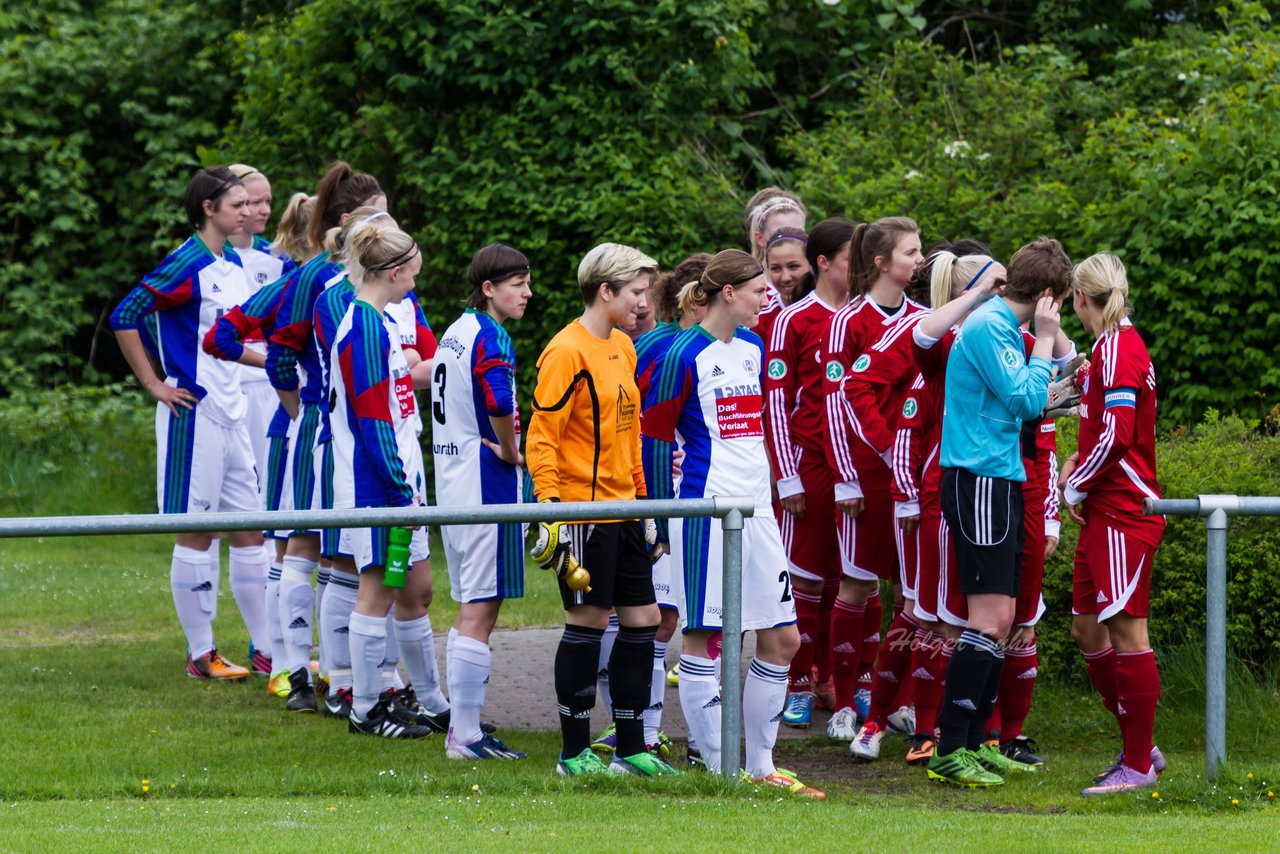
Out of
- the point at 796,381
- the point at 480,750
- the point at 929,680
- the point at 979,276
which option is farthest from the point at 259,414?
the point at 979,276

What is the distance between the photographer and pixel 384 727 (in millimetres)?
7445

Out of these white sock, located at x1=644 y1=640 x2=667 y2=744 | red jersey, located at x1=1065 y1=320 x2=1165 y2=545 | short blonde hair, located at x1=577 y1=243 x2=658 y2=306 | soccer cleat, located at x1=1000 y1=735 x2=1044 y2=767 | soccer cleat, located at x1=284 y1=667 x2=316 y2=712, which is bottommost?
soccer cleat, located at x1=1000 y1=735 x2=1044 y2=767

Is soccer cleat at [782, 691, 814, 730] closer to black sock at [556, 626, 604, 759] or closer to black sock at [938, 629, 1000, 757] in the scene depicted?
black sock at [938, 629, 1000, 757]

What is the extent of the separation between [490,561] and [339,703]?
1478 mm

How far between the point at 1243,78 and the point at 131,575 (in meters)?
8.93

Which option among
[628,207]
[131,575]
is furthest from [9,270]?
[628,207]

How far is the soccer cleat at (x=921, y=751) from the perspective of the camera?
274 inches

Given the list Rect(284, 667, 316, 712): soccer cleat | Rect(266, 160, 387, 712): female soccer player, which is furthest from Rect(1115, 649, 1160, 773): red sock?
Rect(284, 667, 316, 712): soccer cleat

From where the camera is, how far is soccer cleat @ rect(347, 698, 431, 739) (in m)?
7.43

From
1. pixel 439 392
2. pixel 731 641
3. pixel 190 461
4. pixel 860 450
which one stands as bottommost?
pixel 731 641

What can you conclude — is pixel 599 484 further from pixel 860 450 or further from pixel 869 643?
pixel 869 643

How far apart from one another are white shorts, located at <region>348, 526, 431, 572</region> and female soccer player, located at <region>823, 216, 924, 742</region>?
6.16 ft

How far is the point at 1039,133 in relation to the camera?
12.6m

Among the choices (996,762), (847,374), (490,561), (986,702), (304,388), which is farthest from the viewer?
(304,388)
